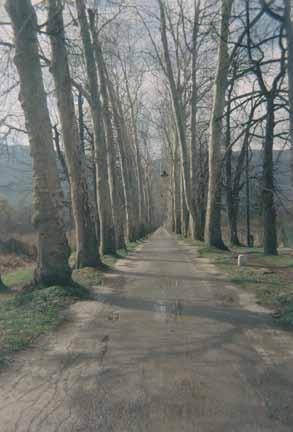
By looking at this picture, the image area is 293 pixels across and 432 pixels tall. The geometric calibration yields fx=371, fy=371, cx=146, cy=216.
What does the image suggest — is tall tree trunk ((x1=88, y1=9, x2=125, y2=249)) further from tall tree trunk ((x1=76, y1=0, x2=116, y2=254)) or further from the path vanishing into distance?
the path vanishing into distance

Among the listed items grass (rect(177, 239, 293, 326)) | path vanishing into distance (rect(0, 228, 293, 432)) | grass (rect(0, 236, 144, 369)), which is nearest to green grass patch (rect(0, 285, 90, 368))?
grass (rect(0, 236, 144, 369))

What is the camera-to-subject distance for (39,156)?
7777 millimetres

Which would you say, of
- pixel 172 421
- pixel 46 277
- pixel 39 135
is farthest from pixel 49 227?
pixel 172 421

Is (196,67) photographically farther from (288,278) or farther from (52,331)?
(52,331)

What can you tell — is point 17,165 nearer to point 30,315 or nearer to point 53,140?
point 53,140

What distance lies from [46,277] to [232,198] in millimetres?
16829

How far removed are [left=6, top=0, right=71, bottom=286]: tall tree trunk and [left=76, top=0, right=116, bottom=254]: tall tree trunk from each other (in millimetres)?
5194

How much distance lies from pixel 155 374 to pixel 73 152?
7.80 m

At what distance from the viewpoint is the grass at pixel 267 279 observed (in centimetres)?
657

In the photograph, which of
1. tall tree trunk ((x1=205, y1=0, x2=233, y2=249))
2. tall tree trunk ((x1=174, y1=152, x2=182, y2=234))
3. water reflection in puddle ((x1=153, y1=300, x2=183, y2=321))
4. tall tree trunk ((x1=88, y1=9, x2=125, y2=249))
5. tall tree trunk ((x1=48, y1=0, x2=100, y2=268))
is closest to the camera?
water reflection in puddle ((x1=153, y1=300, x2=183, y2=321))

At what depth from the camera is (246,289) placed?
8078 mm

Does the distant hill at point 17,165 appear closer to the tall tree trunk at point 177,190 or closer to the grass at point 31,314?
the grass at point 31,314

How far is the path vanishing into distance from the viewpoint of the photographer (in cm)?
295

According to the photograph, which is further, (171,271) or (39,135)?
(171,271)
